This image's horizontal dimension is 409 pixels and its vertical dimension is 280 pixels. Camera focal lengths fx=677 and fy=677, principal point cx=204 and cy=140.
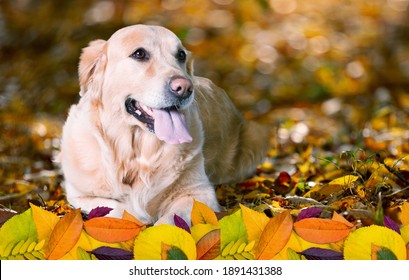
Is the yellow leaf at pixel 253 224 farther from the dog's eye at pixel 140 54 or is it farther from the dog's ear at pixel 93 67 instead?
the dog's ear at pixel 93 67

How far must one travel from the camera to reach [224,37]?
8578 millimetres

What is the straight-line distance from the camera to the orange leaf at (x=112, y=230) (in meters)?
2.82

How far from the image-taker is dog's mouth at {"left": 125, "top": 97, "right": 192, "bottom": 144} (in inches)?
125

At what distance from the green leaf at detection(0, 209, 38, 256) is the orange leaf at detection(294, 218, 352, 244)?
1.10 meters

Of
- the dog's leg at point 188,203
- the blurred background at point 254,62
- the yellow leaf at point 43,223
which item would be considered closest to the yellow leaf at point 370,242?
the dog's leg at point 188,203

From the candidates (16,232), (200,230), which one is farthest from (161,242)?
(16,232)

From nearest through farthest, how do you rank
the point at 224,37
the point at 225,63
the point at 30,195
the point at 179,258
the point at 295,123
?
the point at 179,258 → the point at 30,195 → the point at 295,123 → the point at 225,63 → the point at 224,37

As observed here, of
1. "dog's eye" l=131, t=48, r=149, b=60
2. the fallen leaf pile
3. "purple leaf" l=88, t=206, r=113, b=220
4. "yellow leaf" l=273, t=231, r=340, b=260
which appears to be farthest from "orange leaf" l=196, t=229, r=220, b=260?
"dog's eye" l=131, t=48, r=149, b=60

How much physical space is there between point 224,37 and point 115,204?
5459 mm

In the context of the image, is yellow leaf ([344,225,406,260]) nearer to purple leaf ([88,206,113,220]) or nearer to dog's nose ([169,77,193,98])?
dog's nose ([169,77,193,98])
